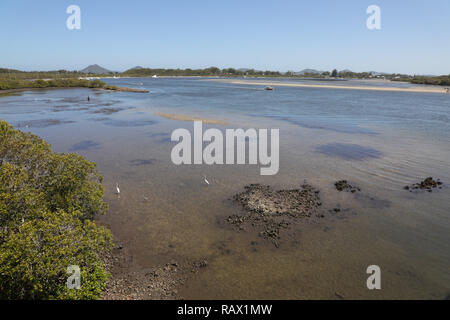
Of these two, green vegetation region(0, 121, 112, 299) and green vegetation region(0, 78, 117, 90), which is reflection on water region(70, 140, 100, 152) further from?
green vegetation region(0, 78, 117, 90)

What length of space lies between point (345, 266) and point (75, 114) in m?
65.4

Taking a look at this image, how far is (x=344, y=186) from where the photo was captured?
2506 cm

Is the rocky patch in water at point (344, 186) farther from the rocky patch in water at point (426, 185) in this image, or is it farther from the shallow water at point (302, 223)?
the rocky patch in water at point (426, 185)

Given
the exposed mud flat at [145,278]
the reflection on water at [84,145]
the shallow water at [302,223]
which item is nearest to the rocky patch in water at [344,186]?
the shallow water at [302,223]

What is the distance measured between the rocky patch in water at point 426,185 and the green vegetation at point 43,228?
1044 inches

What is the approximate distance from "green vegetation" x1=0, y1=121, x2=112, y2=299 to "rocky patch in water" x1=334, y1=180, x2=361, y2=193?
20.6m

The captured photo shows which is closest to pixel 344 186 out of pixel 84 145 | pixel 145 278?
pixel 145 278

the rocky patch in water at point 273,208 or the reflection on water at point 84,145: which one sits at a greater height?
the reflection on water at point 84,145

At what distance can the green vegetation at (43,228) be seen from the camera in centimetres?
1004

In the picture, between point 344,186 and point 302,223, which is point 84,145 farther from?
point 344,186

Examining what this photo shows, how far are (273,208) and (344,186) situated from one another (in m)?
8.77
